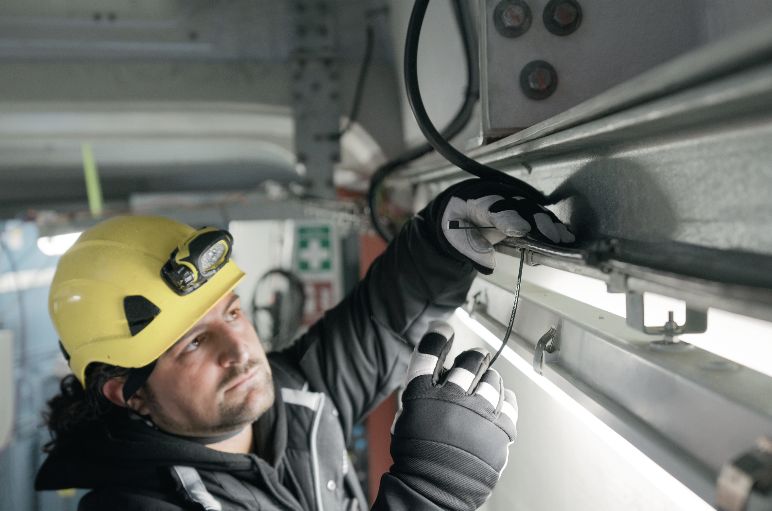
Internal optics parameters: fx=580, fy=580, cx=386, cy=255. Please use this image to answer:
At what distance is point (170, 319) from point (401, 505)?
2.20 ft

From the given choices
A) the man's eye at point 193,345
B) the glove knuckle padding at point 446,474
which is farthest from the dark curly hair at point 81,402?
the glove knuckle padding at point 446,474

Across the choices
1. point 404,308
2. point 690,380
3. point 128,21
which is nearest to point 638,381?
point 690,380

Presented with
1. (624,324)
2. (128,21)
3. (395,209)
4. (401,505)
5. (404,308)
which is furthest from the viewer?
(395,209)

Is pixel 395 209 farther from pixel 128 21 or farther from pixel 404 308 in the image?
pixel 128 21

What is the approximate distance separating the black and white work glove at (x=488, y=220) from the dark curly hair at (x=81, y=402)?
2.79ft

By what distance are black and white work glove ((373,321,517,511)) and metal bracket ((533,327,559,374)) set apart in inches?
3.7

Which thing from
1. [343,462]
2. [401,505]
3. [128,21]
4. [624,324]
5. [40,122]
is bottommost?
[343,462]

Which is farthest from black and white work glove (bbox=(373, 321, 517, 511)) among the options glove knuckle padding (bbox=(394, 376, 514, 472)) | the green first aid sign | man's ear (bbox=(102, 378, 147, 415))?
the green first aid sign

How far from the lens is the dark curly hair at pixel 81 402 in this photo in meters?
1.34

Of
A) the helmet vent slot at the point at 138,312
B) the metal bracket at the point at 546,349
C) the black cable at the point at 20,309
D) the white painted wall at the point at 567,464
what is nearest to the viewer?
the white painted wall at the point at 567,464

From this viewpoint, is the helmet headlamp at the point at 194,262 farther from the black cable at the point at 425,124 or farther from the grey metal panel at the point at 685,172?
the grey metal panel at the point at 685,172

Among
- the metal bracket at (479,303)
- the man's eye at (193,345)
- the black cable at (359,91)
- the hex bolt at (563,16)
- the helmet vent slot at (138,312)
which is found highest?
the black cable at (359,91)

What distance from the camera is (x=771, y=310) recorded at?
38 centimetres

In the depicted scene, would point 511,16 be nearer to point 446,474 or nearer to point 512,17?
point 512,17
